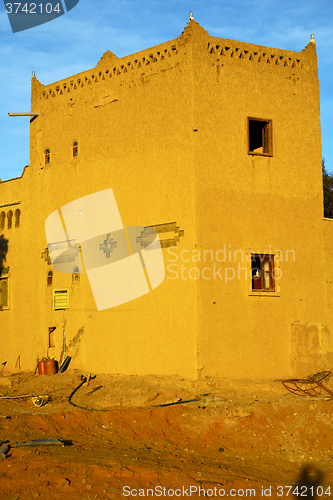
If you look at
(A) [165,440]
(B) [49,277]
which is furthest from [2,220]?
(A) [165,440]

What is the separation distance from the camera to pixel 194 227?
12.4 metres

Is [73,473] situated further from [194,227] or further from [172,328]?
[194,227]

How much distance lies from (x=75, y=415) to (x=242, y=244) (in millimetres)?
5602

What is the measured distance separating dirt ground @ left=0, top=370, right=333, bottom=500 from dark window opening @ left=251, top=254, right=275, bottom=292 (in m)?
2.37

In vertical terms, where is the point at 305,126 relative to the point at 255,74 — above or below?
below

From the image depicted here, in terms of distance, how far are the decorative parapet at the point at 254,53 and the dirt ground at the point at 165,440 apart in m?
8.09

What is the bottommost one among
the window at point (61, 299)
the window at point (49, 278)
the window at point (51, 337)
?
the window at point (51, 337)

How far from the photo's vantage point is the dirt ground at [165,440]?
7852mm

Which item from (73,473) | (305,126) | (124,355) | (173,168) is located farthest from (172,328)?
(305,126)

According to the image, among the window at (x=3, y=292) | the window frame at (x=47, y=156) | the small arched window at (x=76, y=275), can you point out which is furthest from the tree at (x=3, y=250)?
the small arched window at (x=76, y=275)

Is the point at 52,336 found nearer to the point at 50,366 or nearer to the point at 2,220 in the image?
the point at 50,366

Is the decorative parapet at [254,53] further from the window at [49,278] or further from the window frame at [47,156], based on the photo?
the window at [49,278]

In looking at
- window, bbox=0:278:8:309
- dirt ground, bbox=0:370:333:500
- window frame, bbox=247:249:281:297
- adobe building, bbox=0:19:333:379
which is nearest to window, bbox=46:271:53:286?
adobe building, bbox=0:19:333:379

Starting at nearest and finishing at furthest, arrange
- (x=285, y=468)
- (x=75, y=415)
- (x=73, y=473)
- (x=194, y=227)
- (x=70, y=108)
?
1. (x=73, y=473)
2. (x=285, y=468)
3. (x=75, y=415)
4. (x=194, y=227)
5. (x=70, y=108)
